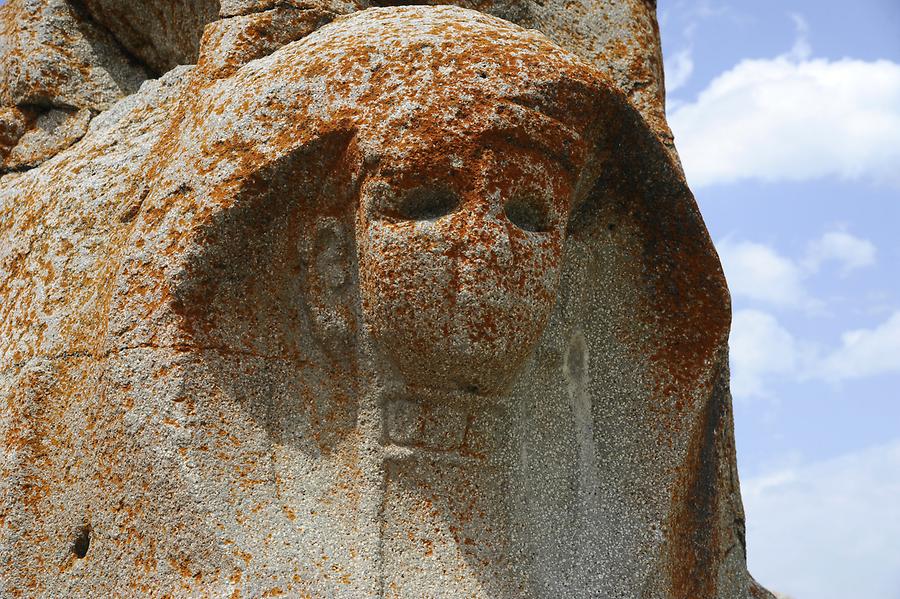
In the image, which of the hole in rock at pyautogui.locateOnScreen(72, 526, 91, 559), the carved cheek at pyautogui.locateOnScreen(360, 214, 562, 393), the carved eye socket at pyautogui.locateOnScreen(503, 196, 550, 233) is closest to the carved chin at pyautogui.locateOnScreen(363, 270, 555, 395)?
the carved cheek at pyautogui.locateOnScreen(360, 214, 562, 393)

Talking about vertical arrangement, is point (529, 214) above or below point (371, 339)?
above

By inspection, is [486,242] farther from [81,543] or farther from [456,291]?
[81,543]

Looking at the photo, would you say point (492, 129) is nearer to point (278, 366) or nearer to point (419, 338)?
point (419, 338)

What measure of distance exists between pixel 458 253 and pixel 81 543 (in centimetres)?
114

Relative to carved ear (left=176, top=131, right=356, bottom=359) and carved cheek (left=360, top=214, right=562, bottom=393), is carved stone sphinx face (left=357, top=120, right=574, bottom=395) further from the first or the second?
carved ear (left=176, top=131, right=356, bottom=359)

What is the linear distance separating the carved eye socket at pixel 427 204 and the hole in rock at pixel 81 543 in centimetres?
106

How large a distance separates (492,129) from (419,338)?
47 cm

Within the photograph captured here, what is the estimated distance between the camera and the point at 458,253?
264 centimetres

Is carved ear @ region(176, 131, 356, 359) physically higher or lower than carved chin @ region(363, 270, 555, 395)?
higher

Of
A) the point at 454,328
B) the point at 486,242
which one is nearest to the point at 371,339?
the point at 454,328

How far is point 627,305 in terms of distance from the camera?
10.6 feet

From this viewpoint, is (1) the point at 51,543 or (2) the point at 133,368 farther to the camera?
(1) the point at 51,543

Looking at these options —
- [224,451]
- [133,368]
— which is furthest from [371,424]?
[133,368]

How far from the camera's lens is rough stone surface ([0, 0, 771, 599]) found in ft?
8.88
